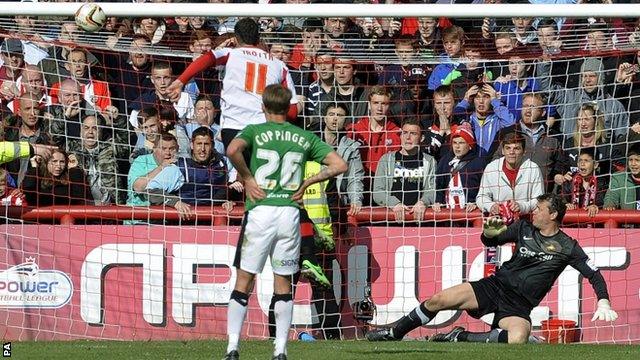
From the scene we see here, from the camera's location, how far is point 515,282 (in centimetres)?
1338

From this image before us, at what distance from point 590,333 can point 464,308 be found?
6.44 feet

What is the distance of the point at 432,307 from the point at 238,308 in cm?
359

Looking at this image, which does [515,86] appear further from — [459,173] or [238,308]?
[238,308]

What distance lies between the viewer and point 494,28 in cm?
1631

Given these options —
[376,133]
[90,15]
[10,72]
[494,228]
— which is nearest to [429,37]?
[376,133]

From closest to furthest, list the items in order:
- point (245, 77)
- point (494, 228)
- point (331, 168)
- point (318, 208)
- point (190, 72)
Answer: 1. point (331, 168)
2. point (190, 72)
3. point (245, 77)
4. point (494, 228)
5. point (318, 208)

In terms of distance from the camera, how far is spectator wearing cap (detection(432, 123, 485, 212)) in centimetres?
1496

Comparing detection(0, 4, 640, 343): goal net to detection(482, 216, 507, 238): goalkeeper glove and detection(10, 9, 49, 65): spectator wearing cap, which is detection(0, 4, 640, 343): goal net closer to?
detection(10, 9, 49, 65): spectator wearing cap

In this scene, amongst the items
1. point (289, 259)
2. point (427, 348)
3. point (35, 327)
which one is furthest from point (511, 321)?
point (35, 327)

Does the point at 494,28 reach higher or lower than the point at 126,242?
higher

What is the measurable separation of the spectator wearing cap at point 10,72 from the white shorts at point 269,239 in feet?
19.0

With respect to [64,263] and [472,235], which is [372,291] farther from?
[64,263]

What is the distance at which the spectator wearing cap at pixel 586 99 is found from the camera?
49.6ft

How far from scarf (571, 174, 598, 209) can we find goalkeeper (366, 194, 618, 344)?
1607mm
